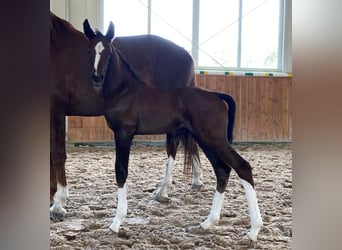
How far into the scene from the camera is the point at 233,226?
6.78ft

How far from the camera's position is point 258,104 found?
20.6 feet

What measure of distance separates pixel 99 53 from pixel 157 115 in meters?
0.48

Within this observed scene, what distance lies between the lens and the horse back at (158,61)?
115 inches

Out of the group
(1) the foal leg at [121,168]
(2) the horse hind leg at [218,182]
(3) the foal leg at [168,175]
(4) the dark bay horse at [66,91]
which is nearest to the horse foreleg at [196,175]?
(4) the dark bay horse at [66,91]

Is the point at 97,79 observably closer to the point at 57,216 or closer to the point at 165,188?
the point at 57,216

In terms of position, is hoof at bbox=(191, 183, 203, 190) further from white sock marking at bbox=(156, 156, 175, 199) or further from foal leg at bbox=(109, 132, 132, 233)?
foal leg at bbox=(109, 132, 132, 233)

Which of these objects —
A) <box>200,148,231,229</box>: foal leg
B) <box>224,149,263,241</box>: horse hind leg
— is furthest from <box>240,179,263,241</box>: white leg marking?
<box>200,148,231,229</box>: foal leg

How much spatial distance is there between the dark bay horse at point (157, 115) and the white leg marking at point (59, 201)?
443mm

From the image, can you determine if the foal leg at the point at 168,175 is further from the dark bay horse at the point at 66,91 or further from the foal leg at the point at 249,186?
the foal leg at the point at 249,186

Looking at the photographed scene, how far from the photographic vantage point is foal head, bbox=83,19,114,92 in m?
1.94
